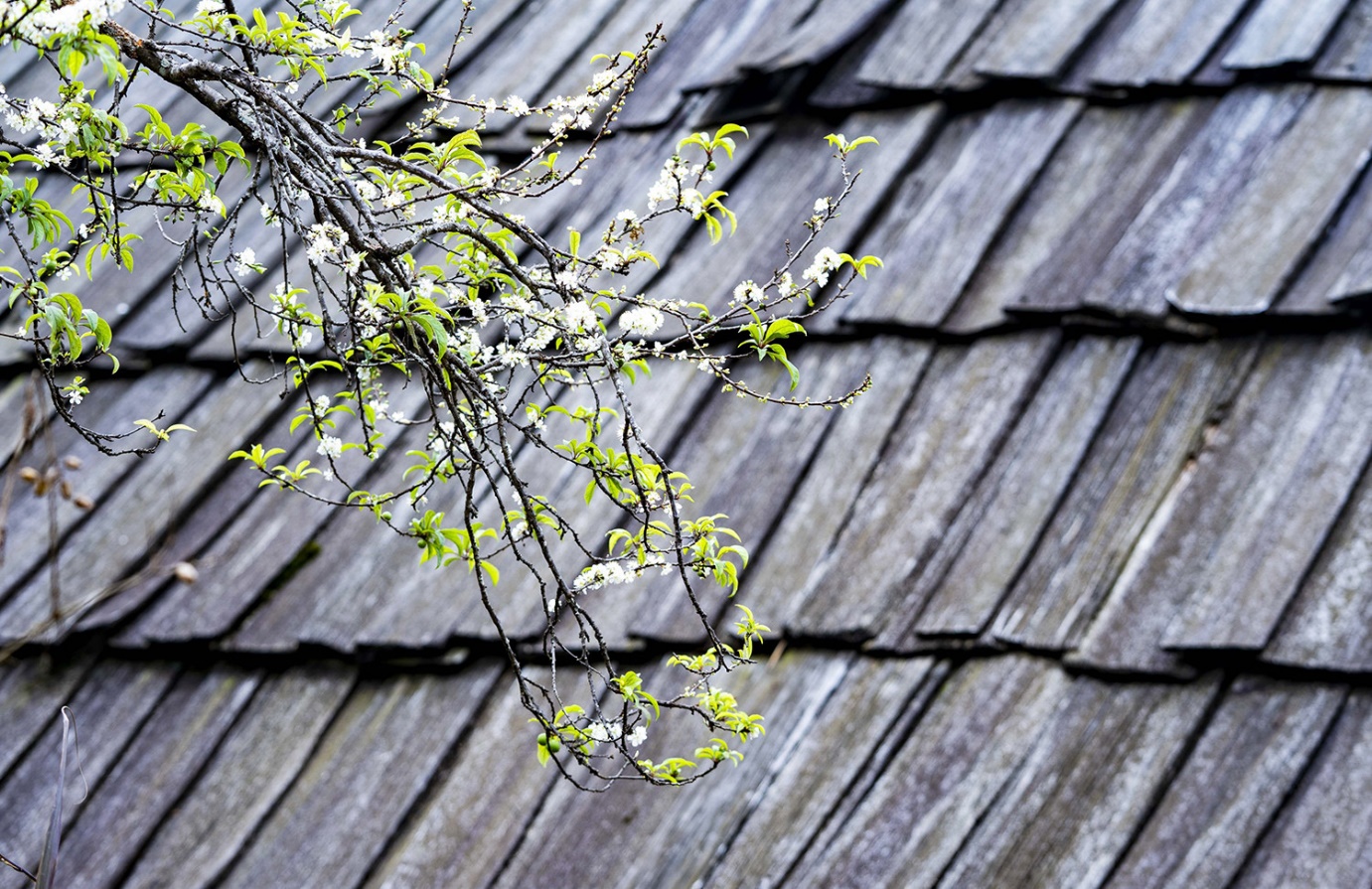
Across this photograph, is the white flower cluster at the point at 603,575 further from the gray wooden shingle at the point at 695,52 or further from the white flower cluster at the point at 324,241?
the gray wooden shingle at the point at 695,52

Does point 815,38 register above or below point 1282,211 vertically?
above

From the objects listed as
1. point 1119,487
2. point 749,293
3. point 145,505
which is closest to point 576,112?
point 749,293

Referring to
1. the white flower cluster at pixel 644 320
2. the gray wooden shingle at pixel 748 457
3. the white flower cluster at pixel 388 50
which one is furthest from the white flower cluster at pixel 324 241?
the gray wooden shingle at pixel 748 457

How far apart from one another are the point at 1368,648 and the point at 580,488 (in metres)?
1.74

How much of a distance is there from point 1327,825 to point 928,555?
2.93ft

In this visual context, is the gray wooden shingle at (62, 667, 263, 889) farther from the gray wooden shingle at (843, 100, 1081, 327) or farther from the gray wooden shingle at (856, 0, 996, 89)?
the gray wooden shingle at (856, 0, 996, 89)

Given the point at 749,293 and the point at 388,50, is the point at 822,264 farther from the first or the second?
the point at 388,50

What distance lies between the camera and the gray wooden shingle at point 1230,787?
1.95 metres

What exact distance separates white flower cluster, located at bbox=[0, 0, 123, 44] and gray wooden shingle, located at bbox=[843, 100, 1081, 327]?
1.95 m

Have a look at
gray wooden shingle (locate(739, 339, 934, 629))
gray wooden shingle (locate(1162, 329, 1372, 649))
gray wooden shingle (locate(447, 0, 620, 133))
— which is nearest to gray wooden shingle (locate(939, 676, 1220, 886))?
gray wooden shingle (locate(1162, 329, 1372, 649))

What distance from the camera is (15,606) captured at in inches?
139

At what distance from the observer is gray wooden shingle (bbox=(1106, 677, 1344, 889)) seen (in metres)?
1.95

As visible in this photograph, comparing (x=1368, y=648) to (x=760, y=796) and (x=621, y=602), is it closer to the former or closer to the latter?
(x=760, y=796)

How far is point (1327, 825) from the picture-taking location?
191 cm
